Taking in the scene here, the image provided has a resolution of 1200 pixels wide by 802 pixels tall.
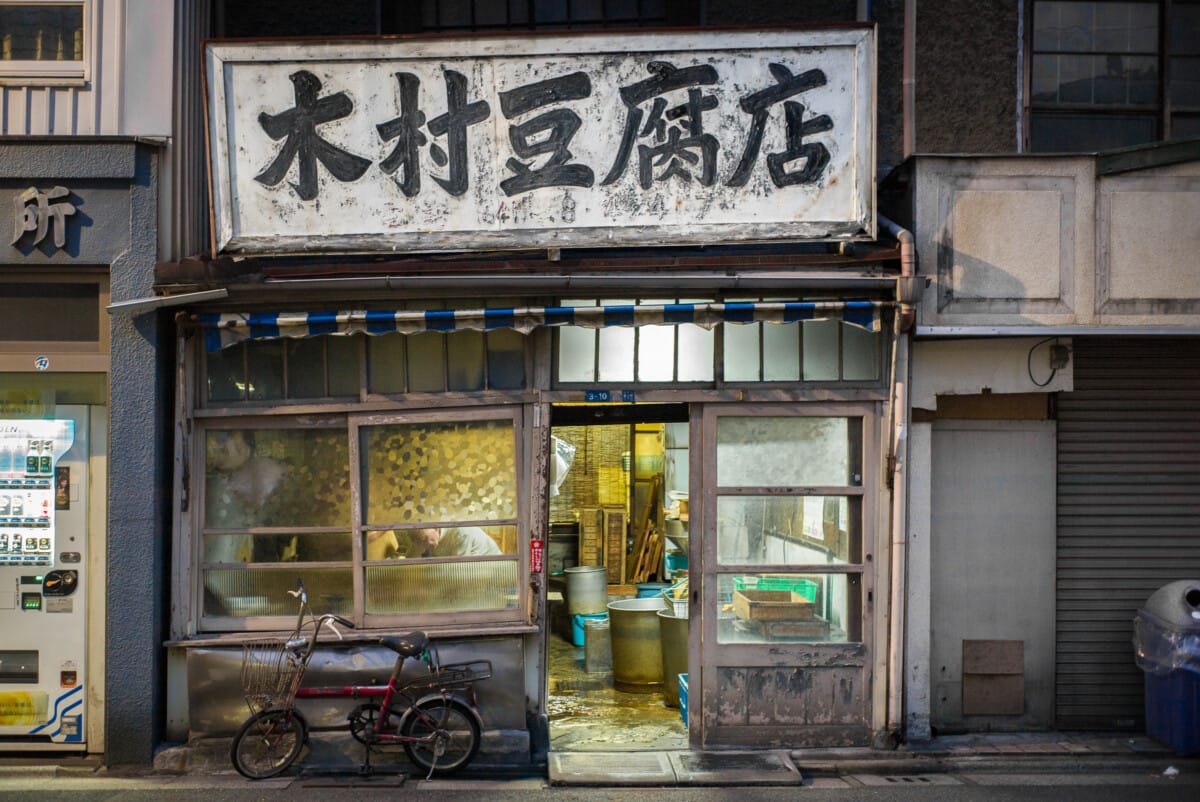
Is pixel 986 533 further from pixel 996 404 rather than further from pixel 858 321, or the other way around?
pixel 858 321

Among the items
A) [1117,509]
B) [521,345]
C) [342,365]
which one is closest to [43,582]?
[342,365]

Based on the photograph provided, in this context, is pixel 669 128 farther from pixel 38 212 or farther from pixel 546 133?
pixel 38 212

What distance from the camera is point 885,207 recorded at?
9.67 metres

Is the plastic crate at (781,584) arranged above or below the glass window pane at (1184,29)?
below

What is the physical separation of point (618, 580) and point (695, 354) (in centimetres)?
773

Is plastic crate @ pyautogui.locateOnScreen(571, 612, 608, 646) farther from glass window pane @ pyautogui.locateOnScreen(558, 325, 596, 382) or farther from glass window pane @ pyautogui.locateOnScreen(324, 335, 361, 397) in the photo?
glass window pane @ pyautogui.locateOnScreen(324, 335, 361, 397)

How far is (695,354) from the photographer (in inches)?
360

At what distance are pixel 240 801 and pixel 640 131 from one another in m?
5.89

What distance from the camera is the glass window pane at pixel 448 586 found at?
9.05 metres

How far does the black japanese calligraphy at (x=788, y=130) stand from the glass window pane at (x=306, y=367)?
3.68 metres

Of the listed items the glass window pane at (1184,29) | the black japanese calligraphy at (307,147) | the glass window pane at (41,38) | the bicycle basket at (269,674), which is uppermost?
the glass window pane at (1184,29)

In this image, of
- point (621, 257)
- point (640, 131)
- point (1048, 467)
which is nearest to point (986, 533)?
point (1048, 467)

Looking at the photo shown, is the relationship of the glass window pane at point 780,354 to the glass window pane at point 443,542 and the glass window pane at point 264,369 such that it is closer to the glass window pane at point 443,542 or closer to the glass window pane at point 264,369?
the glass window pane at point 443,542

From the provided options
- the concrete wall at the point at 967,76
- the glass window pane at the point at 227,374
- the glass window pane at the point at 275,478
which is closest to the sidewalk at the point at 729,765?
the glass window pane at the point at 275,478
